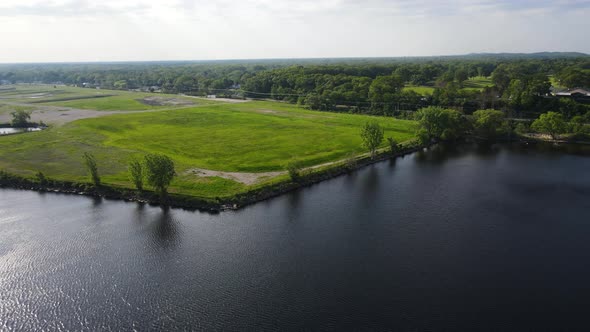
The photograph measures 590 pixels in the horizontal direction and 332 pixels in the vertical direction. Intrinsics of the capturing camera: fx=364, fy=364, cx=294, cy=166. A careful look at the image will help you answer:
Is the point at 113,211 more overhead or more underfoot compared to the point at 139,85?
more underfoot

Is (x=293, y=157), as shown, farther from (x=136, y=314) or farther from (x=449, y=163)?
(x=136, y=314)

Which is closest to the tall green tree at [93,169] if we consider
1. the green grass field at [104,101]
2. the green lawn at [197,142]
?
the green lawn at [197,142]

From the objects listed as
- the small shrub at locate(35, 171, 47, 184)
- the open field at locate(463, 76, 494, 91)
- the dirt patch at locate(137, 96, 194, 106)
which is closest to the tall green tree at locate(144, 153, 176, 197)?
the small shrub at locate(35, 171, 47, 184)

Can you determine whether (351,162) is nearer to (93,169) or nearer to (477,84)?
(93,169)

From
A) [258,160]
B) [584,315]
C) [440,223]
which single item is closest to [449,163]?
[440,223]

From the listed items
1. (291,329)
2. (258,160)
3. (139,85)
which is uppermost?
(139,85)

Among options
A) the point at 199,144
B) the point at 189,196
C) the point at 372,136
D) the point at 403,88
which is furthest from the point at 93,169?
the point at 403,88

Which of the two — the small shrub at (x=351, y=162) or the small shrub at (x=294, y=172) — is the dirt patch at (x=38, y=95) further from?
the small shrub at (x=351, y=162)
